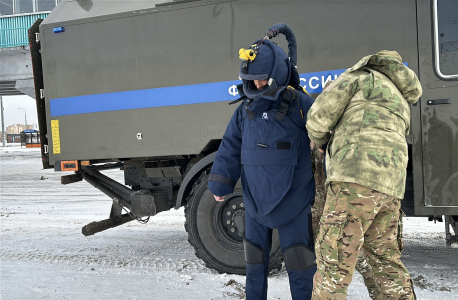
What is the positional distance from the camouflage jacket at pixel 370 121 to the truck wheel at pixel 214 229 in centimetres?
171

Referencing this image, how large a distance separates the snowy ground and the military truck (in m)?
0.36

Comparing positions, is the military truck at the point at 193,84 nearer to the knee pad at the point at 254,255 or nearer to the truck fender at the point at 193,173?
the truck fender at the point at 193,173

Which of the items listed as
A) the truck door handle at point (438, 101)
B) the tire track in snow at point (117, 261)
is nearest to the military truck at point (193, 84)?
the truck door handle at point (438, 101)

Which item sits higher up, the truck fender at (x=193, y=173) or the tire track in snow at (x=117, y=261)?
the truck fender at (x=193, y=173)

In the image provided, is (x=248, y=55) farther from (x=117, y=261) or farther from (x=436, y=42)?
(x=117, y=261)

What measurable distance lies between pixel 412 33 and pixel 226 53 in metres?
1.56

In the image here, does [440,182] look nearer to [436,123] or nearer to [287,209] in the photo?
[436,123]

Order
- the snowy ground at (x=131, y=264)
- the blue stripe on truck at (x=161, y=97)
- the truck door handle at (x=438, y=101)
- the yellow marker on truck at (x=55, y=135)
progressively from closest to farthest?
the truck door handle at (x=438, y=101) → the snowy ground at (x=131, y=264) → the blue stripe on truck at (x=161, y=97) → the yellow marker on truck at (x=55, y=135)

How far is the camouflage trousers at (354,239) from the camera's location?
191 centimetres

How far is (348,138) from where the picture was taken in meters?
1.94

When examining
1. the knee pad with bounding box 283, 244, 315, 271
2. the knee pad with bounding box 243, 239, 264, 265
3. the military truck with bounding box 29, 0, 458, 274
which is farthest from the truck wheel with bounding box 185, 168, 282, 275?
the knee pad with bounding box 283, 244, 315, 271

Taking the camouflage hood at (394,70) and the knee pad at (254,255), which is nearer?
the camouflage hood at (394,70)

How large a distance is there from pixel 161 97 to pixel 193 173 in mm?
801

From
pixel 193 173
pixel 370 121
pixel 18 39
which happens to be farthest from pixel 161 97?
pixel 18 39
